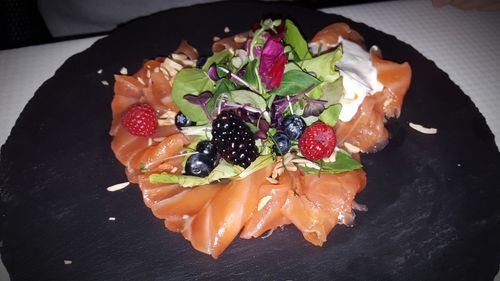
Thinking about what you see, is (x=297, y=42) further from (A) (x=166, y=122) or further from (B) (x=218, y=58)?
(A) (x=166, y=122)

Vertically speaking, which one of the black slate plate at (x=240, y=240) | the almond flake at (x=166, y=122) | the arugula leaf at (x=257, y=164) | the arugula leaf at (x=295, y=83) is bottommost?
the black slate plate at (x=240, y=240)

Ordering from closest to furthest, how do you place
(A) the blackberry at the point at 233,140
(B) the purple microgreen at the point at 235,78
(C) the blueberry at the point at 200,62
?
(A) the blackberry at the point at 233,140, (B) the purple microgreen at the point at 235,78, (C) the blueberry at the point at 200,62

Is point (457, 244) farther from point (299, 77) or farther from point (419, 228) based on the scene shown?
point (299, 77)

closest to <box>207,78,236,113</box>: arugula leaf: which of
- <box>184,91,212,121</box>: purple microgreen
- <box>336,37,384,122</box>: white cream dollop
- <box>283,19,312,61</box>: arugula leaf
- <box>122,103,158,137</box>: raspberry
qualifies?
<box>184,91,212,121</box>: purple microgreen

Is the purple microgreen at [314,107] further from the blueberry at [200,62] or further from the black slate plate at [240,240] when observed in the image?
the blueberry at [200,62]

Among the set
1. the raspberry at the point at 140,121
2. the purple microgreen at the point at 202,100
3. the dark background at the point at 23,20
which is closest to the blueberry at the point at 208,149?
the purple microgreen at the point at 202,100

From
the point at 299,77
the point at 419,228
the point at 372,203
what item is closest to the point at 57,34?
the point at 299,77
